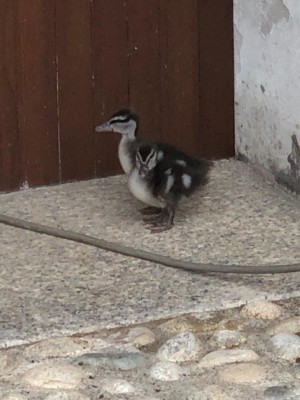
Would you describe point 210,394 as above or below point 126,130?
below

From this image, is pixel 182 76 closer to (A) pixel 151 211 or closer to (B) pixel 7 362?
(A) pixel 151 211

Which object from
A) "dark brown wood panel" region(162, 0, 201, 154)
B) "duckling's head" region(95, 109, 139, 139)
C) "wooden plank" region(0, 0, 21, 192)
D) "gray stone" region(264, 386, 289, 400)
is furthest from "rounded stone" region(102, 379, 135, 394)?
"dark brown wood panel" region(162, 0, 201, 154)

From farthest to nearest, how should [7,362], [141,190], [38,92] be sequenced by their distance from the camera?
[38,92], [141,190], [7,362]

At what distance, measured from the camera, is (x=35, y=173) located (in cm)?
522

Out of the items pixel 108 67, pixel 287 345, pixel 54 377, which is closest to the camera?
pixel 54 377

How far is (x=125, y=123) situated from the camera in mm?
5008

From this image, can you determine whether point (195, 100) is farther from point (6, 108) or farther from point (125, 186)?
point (6, 108)

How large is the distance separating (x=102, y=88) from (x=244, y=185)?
2.46 ft

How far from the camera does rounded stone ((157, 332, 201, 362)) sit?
3666 mm

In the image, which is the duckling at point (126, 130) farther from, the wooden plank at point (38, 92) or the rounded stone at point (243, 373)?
the rounded stone at point (243, 373)

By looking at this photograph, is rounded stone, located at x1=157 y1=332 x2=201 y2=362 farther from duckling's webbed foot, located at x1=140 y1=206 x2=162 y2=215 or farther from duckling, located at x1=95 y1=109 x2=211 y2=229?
duckling's webbed foot, located at x1=140 y1=206 x2=162 y2=215

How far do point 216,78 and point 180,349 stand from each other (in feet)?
6.67

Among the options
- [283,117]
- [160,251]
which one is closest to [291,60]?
[283,117]

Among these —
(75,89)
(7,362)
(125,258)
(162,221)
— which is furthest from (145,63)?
(7,362)
